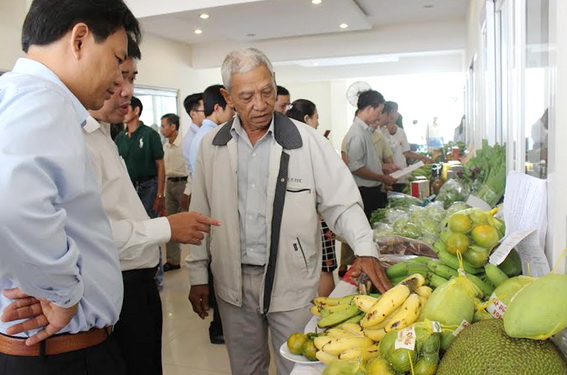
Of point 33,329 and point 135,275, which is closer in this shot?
point 33,329

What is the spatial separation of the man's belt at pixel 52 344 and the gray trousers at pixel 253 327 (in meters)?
0.82

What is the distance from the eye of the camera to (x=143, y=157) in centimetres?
533

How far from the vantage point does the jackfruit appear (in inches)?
36.4

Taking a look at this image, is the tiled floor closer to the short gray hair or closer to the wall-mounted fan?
the short gray hair

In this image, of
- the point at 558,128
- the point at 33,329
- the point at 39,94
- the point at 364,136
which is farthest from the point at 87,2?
the point at 364,136

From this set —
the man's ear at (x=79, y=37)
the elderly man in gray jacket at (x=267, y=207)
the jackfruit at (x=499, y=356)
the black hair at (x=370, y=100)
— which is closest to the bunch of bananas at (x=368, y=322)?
the jackfruit at (x=499, y=356)

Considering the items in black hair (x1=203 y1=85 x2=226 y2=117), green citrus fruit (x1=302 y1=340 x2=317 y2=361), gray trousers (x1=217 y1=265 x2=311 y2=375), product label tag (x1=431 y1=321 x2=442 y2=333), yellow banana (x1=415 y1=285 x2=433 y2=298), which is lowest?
gray trousers (x1=217 y1=265 x2=311 y2=375)

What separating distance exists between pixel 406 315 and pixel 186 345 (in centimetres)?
277

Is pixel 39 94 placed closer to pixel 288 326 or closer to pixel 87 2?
pixel 87 2

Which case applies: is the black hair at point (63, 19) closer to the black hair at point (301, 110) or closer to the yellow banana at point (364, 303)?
the yellow banana at point (364, 303)

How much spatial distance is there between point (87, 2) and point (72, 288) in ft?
2.04

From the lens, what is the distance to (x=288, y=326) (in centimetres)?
208

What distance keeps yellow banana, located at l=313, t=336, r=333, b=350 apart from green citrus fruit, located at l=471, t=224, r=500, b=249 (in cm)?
57

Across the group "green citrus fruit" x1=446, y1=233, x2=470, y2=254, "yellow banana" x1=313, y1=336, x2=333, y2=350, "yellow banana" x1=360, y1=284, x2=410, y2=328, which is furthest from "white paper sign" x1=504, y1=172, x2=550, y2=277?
"yellow banana" x1=313, y1=336, x2=333, y2=350
